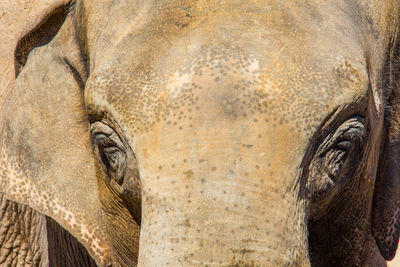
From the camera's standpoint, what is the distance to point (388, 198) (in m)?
2.43

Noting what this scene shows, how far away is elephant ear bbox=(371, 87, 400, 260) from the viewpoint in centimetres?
241

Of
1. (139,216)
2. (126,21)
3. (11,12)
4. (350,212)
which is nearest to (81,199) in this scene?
(139,216)

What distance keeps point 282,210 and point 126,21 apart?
0.60m

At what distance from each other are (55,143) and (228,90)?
79cm

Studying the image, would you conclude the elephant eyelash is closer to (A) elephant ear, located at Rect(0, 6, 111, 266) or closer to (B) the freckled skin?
(B) the freckled skin

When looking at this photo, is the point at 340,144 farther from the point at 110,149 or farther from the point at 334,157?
the point at 110,149

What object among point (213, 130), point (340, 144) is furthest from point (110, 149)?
point (340, 144)

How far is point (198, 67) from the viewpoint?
1.84 metres

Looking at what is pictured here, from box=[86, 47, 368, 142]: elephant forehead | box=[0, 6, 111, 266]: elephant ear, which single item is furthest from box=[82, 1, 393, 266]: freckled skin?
box=[0, 6, 111, 266]: elephant ear

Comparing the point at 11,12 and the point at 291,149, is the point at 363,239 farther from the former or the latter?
the point at 11,12

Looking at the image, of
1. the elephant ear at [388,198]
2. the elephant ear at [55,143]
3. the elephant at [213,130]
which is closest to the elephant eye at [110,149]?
the elephant at [213,130]

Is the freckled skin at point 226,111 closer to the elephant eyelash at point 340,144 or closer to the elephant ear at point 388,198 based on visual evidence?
the elephant eyelash at point 340,144

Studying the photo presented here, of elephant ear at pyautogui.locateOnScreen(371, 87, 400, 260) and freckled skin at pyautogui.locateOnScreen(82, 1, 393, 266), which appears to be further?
elephant ear at pyautogui.locateOnScreen(371, 87, 400, 260)

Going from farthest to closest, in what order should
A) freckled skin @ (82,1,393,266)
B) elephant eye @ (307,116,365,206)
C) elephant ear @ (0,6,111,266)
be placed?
1. elephant ear @ (0,6,111,266)
2. elephant eye @ (307,116,365,206)
3. freckled skin @ (82,1,393,266)
